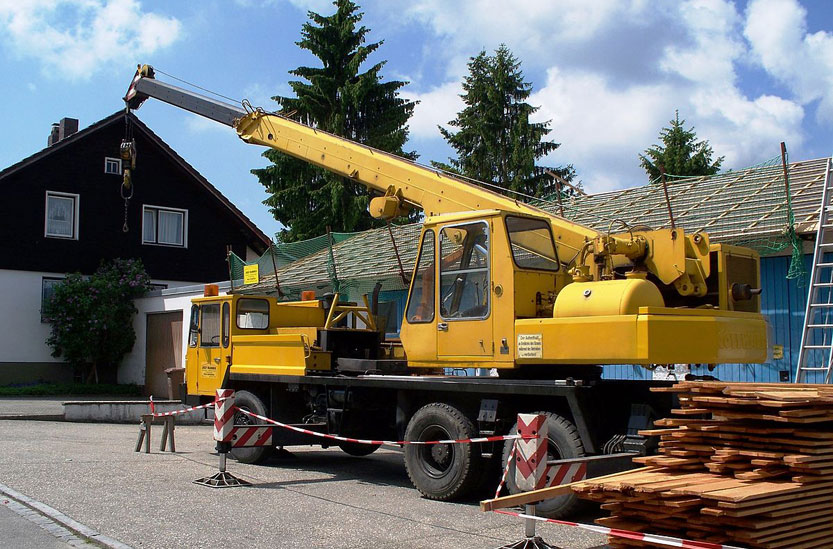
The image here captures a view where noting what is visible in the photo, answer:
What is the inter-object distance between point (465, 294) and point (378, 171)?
2932mm

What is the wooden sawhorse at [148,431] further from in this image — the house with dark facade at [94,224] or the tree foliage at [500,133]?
the tree foliage at [500,133]

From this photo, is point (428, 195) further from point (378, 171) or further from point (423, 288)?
point (423, 288)

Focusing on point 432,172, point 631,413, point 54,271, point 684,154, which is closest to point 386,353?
point 432,172

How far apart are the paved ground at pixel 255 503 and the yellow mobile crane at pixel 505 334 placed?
62cm

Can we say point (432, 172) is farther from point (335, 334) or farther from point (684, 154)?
point (684, 154)

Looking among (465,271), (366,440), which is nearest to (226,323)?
(366,440)

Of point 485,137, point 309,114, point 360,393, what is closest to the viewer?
point 360,393

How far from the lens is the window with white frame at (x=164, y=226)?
33.0 metres

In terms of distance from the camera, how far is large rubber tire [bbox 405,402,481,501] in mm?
9211

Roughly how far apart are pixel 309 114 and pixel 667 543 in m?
32.7

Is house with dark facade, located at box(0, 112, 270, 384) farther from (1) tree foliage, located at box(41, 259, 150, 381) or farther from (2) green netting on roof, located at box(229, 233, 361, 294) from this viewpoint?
(2) green netting on roof, located at box(229, 233, 361, 294)

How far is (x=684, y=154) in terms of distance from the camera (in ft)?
143

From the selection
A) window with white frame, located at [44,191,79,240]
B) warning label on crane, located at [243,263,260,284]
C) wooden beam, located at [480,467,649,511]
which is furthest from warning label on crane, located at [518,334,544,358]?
window with white frame, located at [44,191,79,240]

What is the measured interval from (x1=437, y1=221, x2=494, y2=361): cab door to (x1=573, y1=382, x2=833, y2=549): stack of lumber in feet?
11.4
